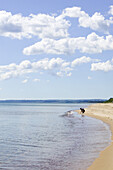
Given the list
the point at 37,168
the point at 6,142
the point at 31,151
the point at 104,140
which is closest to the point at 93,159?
the point at 37,168

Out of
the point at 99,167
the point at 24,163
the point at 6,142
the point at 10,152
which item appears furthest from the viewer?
the point at 6,142

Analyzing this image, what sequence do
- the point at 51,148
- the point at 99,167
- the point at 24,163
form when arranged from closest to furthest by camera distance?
the point at 99,167 < the point at 24,163 < the point at 51,148

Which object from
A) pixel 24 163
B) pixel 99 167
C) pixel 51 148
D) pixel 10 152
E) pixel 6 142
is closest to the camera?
pixel 99 167

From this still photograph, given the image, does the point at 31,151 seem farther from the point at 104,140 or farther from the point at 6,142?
the point at 104,140

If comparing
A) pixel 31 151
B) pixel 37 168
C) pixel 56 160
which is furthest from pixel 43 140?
pixel 37 168

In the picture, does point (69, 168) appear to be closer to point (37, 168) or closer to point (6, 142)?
point (37, 168)

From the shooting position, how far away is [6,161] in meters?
17.9

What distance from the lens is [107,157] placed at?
1811 centimetres

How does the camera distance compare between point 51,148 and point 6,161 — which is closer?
point 6,161

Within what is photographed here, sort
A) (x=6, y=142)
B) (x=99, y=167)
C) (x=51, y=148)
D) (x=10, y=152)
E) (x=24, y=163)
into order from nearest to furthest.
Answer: (x=99, y=167)
(x=24, y=163)
(x=10, y=152)
(x=51, y=148)
(x=6, y=142)

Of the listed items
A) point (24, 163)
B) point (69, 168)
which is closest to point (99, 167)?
point (69, 168)

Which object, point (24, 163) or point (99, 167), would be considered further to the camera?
point (24, 163)

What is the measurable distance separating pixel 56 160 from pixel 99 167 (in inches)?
Result: 142

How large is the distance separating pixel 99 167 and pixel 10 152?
7841 millimetres
